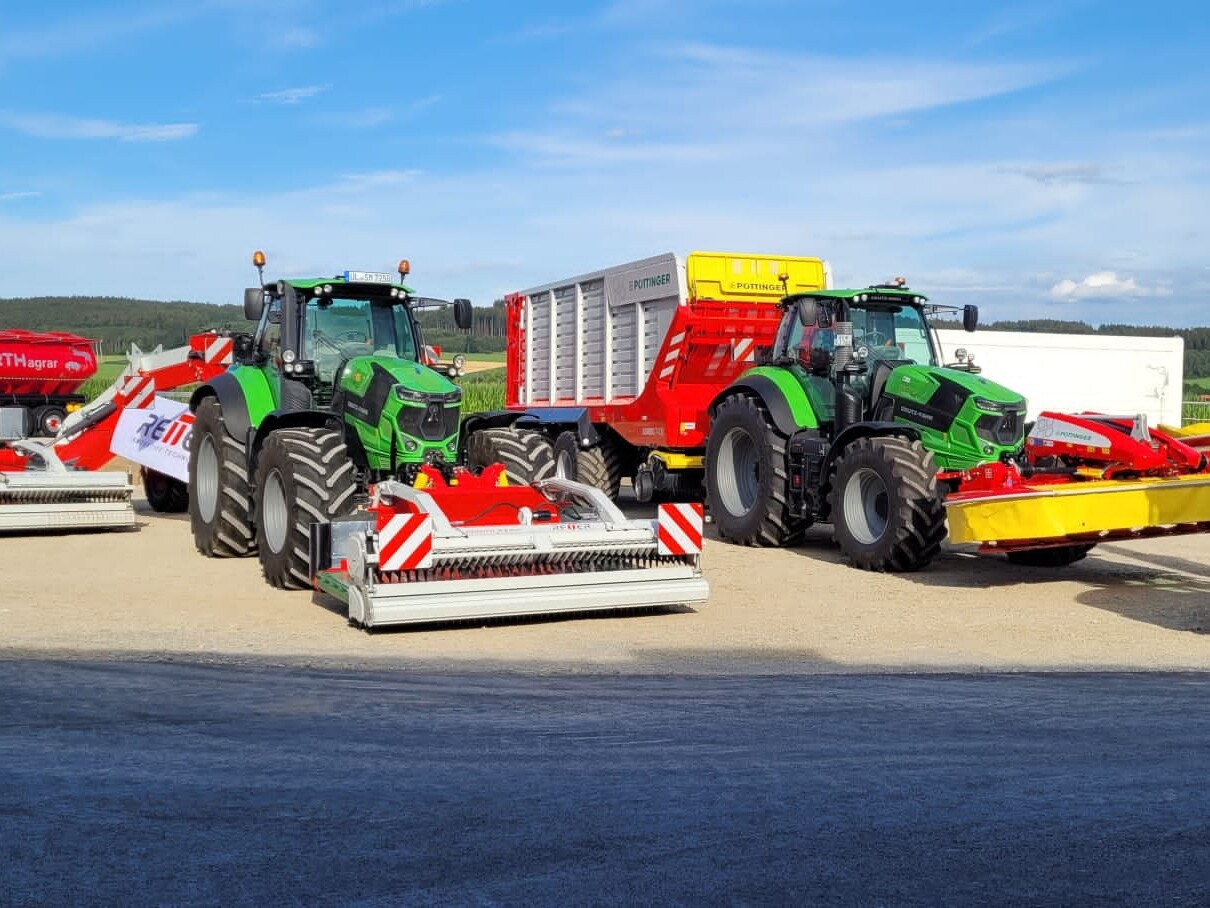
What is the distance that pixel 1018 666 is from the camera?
7.20 meters

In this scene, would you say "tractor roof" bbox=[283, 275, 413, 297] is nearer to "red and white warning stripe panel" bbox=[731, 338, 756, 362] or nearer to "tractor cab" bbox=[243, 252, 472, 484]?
"tractor cab" bbox=[243, 252, 472, 484]

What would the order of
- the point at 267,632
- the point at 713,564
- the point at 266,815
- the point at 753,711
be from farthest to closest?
the point at 713,564
the point at 267,632
the point at 753,711
the point at 266,815

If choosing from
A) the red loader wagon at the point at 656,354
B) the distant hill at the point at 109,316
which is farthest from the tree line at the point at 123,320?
the red loader wagon at the point at 656,354

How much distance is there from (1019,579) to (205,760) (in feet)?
24.1

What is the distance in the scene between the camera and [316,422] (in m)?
10.6

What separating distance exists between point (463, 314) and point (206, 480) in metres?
3.03

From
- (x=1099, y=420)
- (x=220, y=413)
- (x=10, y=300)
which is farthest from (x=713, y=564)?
(x=10, y=300)

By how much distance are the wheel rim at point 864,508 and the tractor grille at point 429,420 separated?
324cm

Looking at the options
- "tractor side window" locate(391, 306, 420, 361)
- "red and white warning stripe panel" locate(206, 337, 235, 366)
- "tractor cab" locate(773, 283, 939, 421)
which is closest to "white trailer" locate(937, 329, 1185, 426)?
"tractor cab" locate(773, 283, 939, 421)

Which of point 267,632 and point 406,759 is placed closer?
point 406,759

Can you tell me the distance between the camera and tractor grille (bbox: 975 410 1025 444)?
10.7 m

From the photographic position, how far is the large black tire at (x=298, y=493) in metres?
9.51

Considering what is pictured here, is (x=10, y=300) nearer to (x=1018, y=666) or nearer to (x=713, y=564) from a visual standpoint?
(x=713, y=564)

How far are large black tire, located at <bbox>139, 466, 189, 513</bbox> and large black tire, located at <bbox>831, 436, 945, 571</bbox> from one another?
27.4 feet
